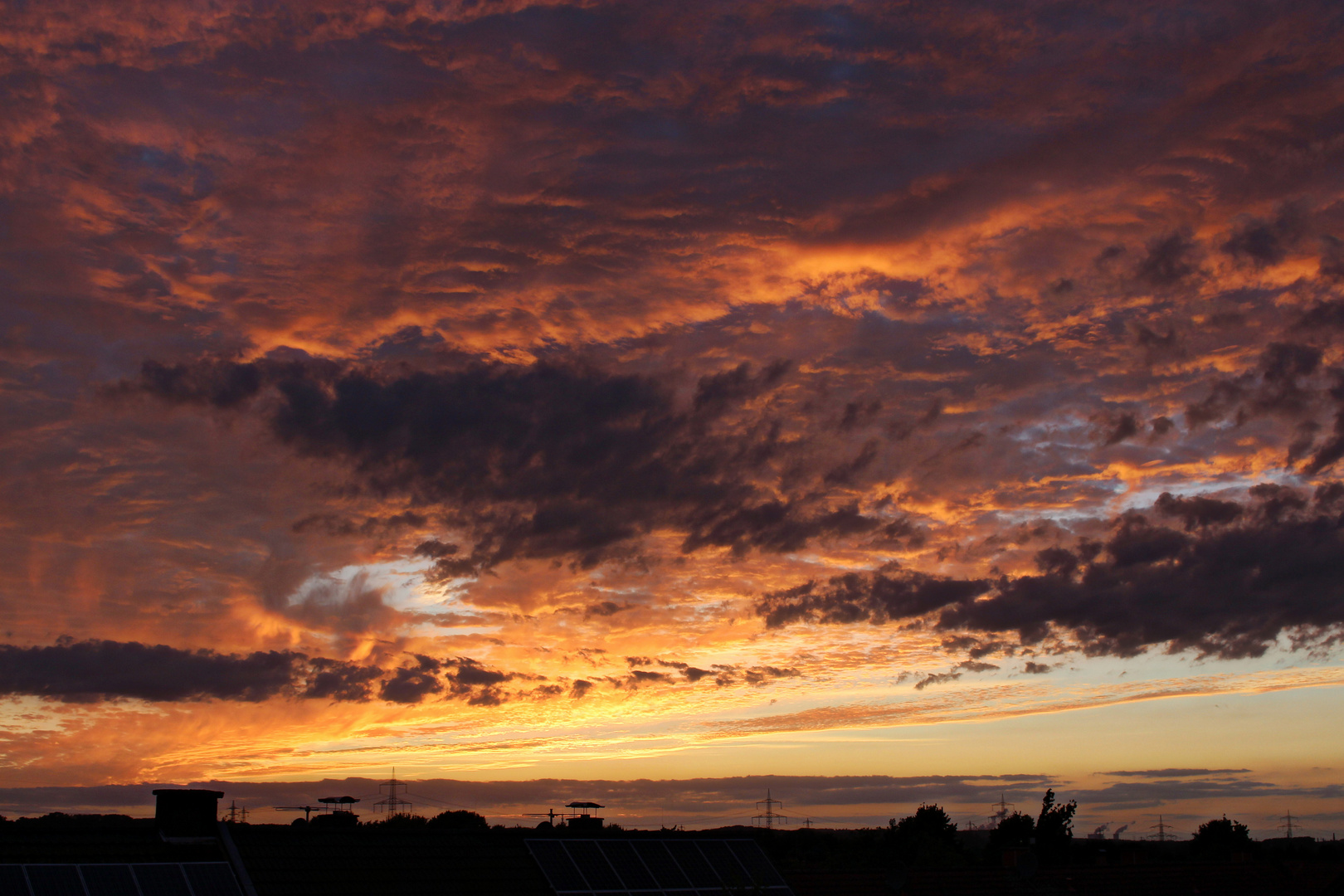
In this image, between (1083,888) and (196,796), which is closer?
(196,796)

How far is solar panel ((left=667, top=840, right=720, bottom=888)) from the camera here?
5216 cm

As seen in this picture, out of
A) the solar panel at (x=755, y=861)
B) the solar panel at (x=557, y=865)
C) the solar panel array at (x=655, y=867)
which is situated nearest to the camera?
the solar panel at (x=557, y=865)

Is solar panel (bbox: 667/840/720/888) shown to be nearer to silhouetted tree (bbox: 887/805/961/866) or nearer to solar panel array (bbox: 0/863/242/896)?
solar panel array (bbox: 0/863/242/896)

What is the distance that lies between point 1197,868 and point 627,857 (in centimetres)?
3696

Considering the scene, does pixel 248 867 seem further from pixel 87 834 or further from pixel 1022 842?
pixel 1022 842

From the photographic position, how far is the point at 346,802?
5688 centimetres

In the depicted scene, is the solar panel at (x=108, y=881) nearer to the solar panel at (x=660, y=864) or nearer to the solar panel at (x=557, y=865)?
the solar panel at (x=557, y=865)

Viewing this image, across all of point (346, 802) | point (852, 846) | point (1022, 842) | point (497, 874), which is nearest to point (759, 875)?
point (497, 874)

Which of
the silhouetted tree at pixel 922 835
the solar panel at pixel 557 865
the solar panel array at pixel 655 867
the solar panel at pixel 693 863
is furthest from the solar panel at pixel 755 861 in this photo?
the silhouetted tree at pixel 922 835

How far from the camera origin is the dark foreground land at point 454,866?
4144cm

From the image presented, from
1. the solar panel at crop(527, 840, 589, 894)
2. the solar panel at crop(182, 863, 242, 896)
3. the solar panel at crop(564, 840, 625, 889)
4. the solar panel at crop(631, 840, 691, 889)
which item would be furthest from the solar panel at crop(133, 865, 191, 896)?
the solar panel at crop(631, 840, 691, 889)

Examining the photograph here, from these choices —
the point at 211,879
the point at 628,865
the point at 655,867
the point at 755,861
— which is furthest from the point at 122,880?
the point at 755,861

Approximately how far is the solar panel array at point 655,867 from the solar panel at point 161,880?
15.5 metres

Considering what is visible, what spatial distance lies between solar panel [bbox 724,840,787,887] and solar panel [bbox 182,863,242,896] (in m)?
24.7
